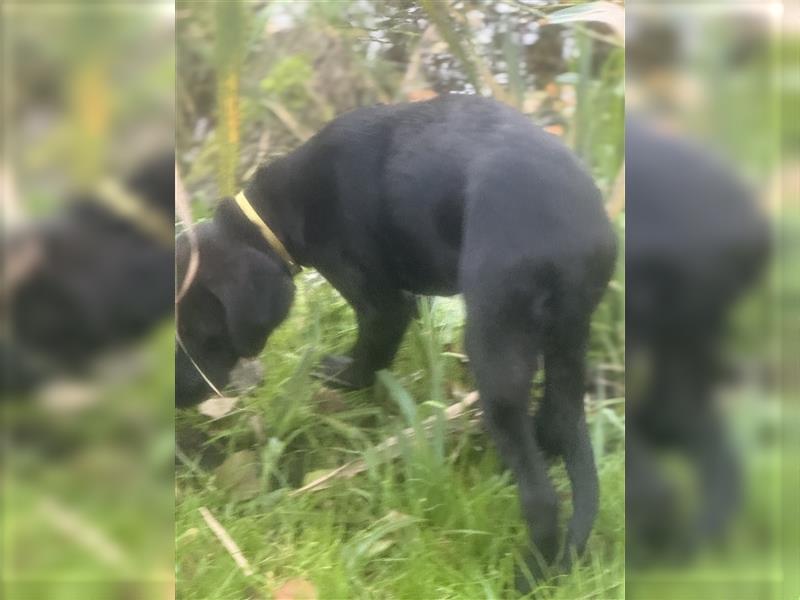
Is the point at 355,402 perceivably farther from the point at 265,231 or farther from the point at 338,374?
the point at 265,231

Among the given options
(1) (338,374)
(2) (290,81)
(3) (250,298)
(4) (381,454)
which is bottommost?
(4) (381,454)

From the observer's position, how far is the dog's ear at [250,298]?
3.36ft

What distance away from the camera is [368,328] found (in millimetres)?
1005

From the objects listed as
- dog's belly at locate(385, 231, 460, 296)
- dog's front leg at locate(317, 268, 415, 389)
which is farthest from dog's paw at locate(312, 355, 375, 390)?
dog's belly at locate(385, 231, 460, 296)

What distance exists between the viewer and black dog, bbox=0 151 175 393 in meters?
0.82

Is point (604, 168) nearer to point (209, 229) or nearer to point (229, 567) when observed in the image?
point (209, 229)

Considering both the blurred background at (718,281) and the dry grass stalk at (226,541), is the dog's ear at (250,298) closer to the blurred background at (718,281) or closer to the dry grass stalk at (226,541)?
the dry grass stalk at (226,541)

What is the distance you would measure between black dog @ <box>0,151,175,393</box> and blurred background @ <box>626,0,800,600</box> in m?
0.61

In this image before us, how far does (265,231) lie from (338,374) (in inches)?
9.0

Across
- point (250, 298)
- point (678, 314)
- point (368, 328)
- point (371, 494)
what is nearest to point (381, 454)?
point (371, 494)

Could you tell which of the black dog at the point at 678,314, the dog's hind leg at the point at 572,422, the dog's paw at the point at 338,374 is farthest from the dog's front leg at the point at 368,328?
the black dog at the point at 678,314

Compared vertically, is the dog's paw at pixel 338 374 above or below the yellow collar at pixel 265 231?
→ below

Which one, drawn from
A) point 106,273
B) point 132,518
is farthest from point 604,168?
point 132,518

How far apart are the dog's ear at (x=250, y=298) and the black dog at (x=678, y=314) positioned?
0.47 meters
